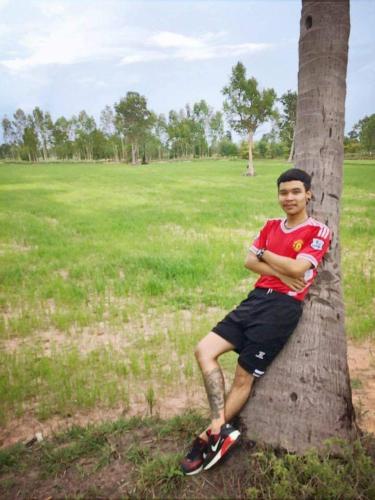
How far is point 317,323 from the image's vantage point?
9.45 feet

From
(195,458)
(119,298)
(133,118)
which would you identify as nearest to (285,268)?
(195,458)

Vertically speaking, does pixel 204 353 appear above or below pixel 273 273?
below

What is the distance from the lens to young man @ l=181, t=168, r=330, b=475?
8.83ft

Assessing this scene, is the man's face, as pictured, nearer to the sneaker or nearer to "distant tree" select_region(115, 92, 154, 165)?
the sneaker

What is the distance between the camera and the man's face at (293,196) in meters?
2.74

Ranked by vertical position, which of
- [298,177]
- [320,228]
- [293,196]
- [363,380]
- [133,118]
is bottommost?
[363,380]

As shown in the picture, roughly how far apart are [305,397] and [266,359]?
48cm

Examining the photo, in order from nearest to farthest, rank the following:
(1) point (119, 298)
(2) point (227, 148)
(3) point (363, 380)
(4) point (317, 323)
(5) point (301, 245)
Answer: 1. (5) point (301, 245)
2. (4) point (317, 323)
3. (3) point (363, 380)
4. (1) point (119, 298)
5. (2) point (227, 148)

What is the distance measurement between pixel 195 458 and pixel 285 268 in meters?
1.62

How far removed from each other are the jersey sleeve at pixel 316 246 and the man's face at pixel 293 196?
0.23m

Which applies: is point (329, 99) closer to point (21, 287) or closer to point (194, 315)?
point (194, 315)

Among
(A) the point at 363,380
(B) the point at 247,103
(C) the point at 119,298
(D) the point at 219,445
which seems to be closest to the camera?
(D) the point at 219,445

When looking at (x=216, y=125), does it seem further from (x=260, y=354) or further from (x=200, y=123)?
(x=260, y=354)

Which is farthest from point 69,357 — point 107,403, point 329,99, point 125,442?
point 329,99
